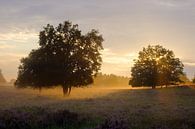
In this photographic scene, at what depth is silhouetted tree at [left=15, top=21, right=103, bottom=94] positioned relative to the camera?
74.2m

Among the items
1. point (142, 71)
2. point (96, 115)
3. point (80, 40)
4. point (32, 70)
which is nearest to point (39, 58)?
point (32, 70)

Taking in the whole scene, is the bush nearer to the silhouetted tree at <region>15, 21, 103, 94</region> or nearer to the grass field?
the grass field

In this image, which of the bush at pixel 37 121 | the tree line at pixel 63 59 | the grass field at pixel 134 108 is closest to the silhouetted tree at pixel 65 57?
the tree line at pixel 63 59

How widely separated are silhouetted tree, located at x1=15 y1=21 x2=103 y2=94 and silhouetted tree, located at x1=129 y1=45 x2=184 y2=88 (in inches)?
1211

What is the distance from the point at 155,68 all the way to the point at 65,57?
36776 millimetres

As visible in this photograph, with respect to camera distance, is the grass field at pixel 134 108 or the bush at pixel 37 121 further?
the grass field at pixel 134 108

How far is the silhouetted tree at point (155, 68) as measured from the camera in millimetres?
105500

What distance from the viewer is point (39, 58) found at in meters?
76.3

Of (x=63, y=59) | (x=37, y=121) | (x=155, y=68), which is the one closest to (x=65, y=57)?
(x=63, y=59)

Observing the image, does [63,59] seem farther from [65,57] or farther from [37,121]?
[37,121]

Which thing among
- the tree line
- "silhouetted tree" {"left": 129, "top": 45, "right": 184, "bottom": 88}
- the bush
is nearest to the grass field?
the bush

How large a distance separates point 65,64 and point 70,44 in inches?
136

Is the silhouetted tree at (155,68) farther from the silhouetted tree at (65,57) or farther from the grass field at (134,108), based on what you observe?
the grass field at (134,108)

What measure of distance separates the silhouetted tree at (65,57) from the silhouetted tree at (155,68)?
30.8m
